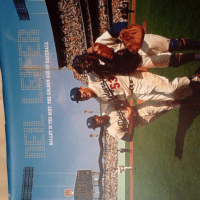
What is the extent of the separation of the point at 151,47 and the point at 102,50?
0.56m

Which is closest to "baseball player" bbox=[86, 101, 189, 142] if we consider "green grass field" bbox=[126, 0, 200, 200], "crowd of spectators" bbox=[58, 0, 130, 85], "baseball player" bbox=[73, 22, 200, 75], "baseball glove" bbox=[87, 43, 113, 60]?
"green grass field" bbox=[126, 0, 200, 200]

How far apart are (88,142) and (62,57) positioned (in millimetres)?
A: 1579

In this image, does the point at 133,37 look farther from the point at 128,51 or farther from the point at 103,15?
the point at 103,15

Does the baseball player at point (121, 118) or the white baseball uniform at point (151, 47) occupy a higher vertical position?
the white baseball uniform at point (151, 47)

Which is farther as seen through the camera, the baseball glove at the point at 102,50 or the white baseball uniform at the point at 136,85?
the white baseball uniform at the point at 136,85

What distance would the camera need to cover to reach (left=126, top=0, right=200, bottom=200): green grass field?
1.72m

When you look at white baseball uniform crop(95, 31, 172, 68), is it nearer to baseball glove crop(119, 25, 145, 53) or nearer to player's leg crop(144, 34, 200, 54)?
player's leg crop(144, 34, 200, 54)

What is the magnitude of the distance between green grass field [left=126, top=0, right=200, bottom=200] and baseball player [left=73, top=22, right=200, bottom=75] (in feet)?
1.05

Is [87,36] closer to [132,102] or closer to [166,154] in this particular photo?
[132,102]

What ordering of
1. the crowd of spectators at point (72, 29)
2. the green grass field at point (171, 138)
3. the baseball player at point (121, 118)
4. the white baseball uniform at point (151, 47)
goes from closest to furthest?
1. the white baseball uniform at point (151, 47)
2. the green grass field at point (171, 138)
3. the baseball player at point (121, 118)
4. the crowd of spectators at point (72, 29)

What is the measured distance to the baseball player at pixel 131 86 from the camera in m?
1.61

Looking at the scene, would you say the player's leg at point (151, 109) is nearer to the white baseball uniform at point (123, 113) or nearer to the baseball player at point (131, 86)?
the white baseball uniform at point (123, 113)

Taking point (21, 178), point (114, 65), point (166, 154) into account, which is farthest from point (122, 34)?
point (21, 178)

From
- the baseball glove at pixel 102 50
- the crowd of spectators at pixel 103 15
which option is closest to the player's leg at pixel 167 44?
the baseball glove at pixel 102 50
